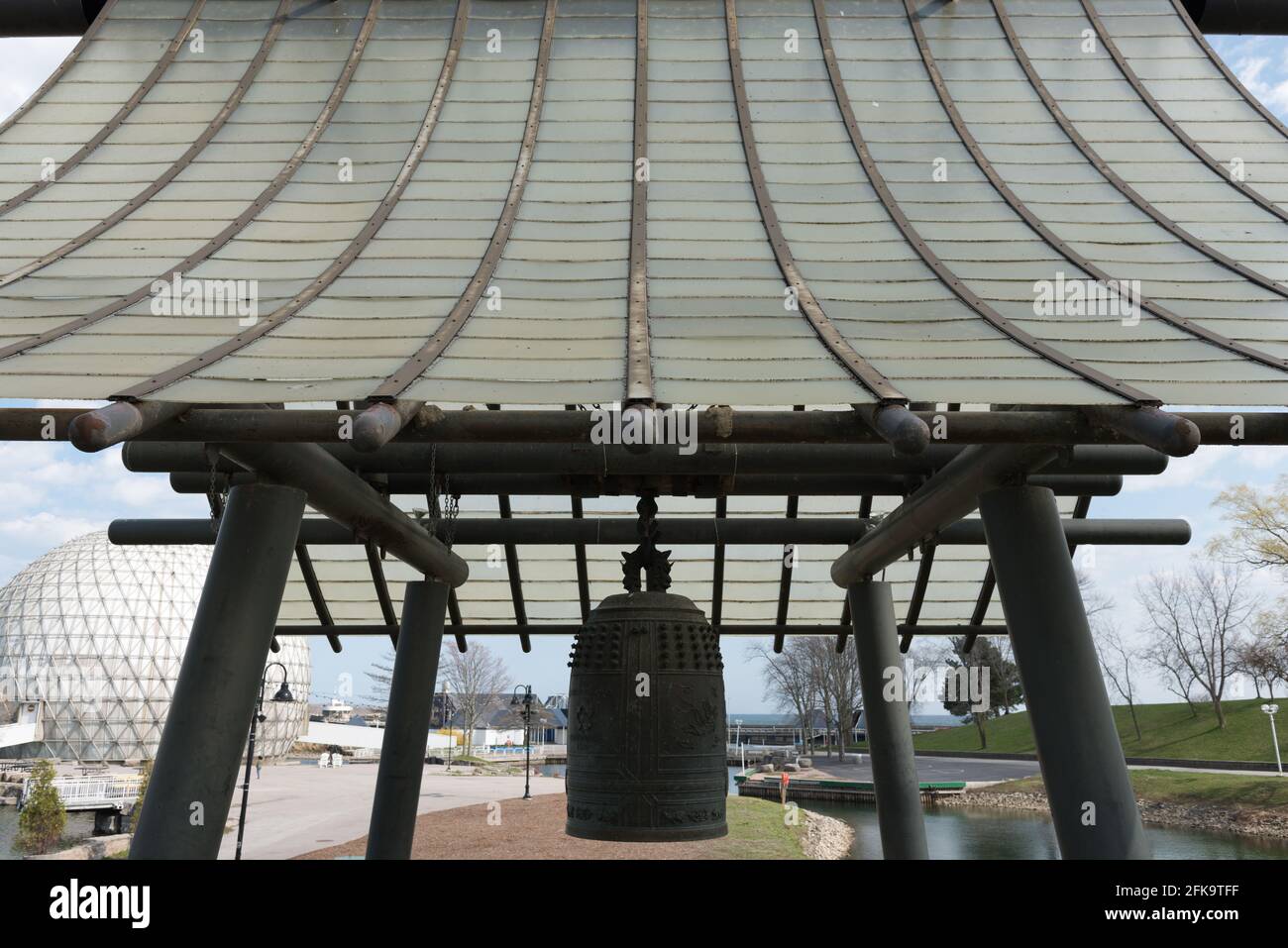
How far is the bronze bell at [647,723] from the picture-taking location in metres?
6.24

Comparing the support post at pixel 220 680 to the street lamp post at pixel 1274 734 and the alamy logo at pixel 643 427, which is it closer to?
the alamy logo at pixel 643 427

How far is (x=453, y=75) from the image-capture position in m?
9.08

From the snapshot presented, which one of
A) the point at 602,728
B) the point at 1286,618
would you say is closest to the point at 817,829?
the point at 1286,618

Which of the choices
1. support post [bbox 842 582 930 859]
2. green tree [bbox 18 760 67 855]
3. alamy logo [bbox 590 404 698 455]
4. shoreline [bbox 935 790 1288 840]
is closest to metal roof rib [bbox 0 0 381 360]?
alamy logo [bbox 590 404 698 455]

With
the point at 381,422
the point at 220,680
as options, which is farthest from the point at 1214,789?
the point at 381,422

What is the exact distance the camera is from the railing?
38.2 meters

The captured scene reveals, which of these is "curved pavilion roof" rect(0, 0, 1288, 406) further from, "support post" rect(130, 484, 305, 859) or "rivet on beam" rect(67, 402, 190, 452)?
"support post" rect(130, 484, 305, 859)

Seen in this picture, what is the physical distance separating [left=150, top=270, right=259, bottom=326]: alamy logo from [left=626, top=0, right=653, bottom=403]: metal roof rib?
2.70 m

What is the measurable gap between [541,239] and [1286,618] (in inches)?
1973

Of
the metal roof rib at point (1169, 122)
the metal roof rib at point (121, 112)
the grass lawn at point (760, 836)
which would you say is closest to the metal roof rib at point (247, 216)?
the metal roof rib at point (121, 112)

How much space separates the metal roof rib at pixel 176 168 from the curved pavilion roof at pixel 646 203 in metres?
0.03

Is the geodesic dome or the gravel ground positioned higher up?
the geodesic dome
